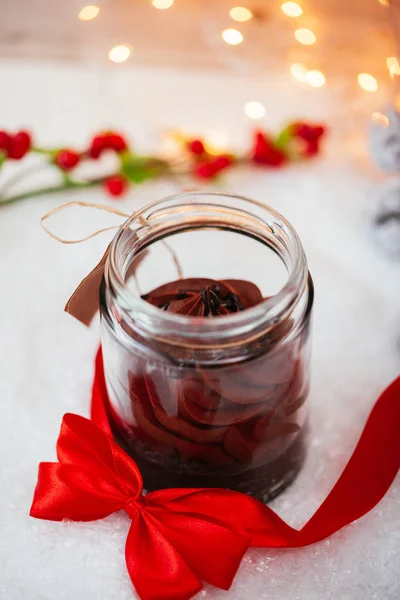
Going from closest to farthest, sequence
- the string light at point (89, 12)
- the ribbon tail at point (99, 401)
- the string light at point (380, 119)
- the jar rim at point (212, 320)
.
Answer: the jar rim at point (212, 320), the ribbon tail at point (99, 401), the string light at point (380, 119), the string light at point (89, 12)

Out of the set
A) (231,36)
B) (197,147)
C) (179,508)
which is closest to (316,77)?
(231,36)

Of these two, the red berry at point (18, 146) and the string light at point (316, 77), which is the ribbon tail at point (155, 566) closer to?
the red berry at point (18, 146)

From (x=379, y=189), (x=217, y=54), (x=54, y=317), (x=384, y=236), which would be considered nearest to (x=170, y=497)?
(x=54, y=317)

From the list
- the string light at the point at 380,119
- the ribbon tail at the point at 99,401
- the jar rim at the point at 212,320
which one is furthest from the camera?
the string light at the point at 380,119

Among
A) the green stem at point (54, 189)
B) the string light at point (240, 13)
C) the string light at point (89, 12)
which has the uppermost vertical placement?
the string light at point (89, 12)

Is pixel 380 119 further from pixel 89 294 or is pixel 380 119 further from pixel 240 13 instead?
pixel 89 294

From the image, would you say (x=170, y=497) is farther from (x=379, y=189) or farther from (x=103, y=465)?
(x=379, y=189)

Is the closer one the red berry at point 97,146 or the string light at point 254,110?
the red berry at point 97,146

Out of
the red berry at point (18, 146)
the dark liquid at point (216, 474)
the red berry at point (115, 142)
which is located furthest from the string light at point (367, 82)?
the dark liquid at point (216, 474)
